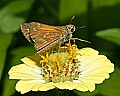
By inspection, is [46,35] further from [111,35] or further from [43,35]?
[111,35]

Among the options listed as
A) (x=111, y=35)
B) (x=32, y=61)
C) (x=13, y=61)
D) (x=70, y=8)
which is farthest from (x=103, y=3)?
(x=32, y=61)

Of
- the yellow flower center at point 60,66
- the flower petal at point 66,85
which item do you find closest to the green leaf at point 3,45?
the yellow flower center at point 60,66

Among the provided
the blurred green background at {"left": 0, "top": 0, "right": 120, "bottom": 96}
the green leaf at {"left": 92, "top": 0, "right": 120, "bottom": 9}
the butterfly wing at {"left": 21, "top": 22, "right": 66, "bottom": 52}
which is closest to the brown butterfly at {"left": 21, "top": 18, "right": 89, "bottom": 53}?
the butterfly wing at {"left": 21, "top": 22, "right": 66, "bottom": 52}

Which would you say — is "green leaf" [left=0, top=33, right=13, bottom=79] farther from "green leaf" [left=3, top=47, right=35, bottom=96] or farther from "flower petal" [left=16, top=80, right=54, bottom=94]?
"flower petal" [left=16, top=80, right=54, bottom=94]

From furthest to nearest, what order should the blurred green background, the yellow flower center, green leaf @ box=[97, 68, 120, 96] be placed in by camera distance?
the blurred green background < green leaf @ box=[97, 68, 120, 96] < the yellow flower center

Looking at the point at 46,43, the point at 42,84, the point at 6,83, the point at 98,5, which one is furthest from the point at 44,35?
the point at 98,5

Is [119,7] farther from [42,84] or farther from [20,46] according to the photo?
[42,84]
